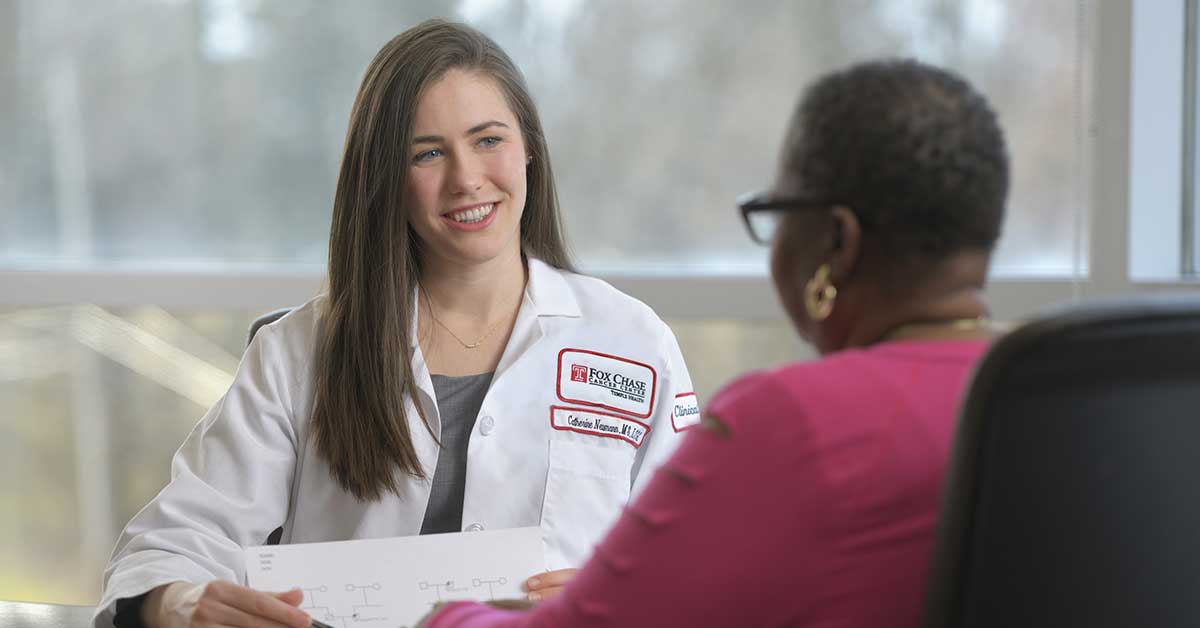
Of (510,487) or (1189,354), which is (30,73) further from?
(1189,354)

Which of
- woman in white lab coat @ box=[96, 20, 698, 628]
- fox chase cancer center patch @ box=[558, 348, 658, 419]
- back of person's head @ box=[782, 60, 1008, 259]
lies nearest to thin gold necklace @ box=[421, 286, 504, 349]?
woman in white lab coat @ box=[96, 20, 698, 628]

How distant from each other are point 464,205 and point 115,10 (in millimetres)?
2358

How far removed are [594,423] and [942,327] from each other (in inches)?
37.6

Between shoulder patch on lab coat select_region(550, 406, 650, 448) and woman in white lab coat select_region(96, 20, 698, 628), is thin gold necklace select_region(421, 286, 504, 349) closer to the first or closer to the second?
woman in white lab coat select_region(96, 20, 698, 628)

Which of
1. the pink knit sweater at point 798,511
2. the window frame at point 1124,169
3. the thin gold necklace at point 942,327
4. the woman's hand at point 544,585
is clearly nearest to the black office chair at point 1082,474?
the pink knit sweater at point 798,511

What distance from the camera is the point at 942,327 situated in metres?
0.93

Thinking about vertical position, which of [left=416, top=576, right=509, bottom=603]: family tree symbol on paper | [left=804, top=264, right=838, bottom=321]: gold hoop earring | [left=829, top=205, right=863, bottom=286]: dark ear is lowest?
[left=416, top=576, right=509, bottom=603]: family tree symbol on paper

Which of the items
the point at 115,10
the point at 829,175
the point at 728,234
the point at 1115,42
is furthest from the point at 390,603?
the point at 115,10

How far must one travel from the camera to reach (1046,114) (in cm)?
307

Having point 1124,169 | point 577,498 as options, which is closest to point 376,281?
point 577,498

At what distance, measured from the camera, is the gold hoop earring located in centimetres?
95

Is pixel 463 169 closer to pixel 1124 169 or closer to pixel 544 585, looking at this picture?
pixel 544 585

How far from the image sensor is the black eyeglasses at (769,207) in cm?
92

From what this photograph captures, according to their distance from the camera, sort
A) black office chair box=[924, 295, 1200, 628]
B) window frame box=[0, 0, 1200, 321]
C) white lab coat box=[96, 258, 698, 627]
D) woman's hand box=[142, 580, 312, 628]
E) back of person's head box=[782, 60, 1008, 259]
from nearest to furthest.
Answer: black office chair box=[924, 295, 1200, 628]
back of person's head box=[782, 60, 1008, 259]
woman's hand box=[142, 580, 312, 628]
white lab coat box=[96, 258, 698, 627]
window frame box=[0, 0, 1200, 321]
